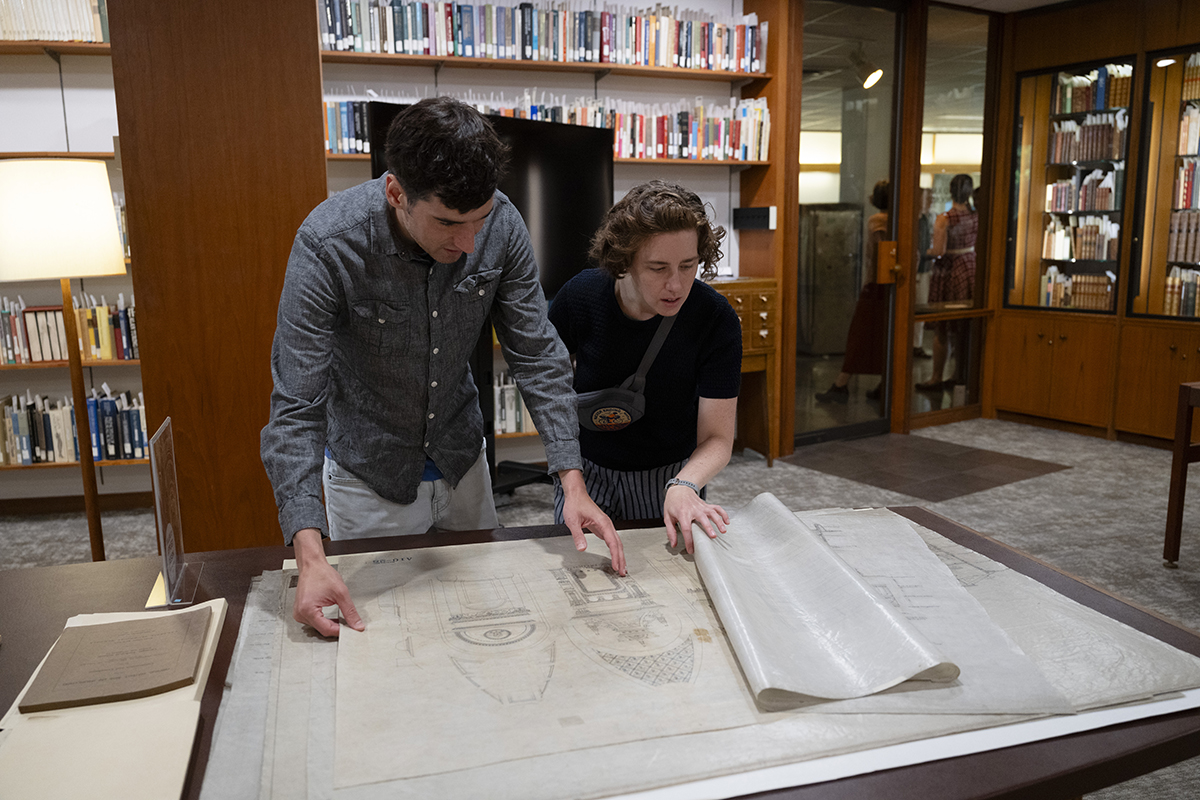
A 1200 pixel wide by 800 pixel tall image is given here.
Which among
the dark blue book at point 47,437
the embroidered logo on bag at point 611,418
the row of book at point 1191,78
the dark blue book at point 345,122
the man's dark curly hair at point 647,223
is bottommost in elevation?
the dark blue book at point 47,437

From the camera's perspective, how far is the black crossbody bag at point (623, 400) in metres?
1.63

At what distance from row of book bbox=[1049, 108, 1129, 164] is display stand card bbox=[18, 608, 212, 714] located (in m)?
5.84

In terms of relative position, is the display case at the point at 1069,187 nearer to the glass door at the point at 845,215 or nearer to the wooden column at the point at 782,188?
the glass door at the point at 845,215

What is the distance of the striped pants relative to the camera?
1724mm

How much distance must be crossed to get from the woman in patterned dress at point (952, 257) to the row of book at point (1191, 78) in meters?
1.26

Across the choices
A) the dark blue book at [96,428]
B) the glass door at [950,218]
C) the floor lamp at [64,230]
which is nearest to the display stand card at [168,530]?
the floor lamp at [64,230]

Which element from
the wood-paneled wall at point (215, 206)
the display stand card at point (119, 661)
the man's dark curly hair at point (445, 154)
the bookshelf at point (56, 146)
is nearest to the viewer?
the display stand card at point (119, 661)

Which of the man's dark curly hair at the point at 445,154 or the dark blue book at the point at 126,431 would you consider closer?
the man's dark curly hair at the point at 445,154

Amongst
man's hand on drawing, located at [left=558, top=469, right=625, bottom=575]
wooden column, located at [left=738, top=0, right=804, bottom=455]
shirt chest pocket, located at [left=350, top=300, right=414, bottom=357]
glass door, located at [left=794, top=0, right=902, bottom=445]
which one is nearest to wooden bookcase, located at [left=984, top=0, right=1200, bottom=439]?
glass door, located at [left=794, top=0, right=902, bottom=445]

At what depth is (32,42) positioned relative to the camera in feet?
11.6

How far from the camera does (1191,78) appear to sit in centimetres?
473

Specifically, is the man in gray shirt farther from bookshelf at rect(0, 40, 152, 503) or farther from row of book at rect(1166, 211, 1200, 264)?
row of book at rect(1166, 211, 1200, 264)

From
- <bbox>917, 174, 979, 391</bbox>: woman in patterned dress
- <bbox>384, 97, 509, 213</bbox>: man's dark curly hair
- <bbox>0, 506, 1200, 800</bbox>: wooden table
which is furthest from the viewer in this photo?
<bbox>917, 174, 979, 391</bbox>: woman in patterned dress

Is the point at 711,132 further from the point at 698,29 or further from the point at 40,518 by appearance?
the point at 40,518
